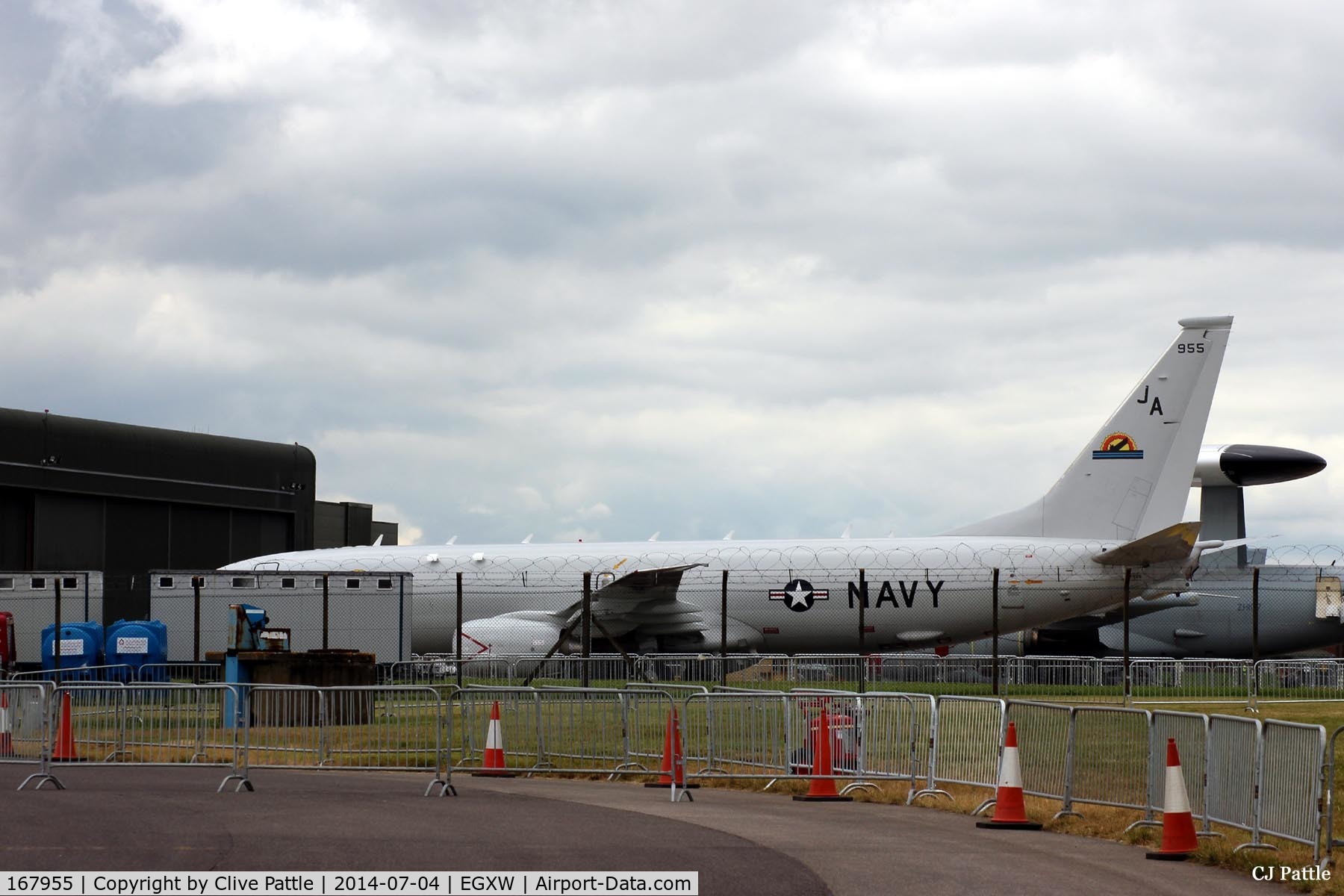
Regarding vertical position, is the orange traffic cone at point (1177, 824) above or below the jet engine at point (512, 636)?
below

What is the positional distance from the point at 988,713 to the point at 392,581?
63.2 feet

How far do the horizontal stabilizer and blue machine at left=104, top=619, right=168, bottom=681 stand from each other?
19030 millimetres

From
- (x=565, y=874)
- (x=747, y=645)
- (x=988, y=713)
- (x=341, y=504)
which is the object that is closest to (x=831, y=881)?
(x=565, y=874)

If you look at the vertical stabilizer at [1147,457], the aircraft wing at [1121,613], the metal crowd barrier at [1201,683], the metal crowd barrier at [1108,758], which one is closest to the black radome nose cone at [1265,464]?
the aircraft wing at [1121,613]

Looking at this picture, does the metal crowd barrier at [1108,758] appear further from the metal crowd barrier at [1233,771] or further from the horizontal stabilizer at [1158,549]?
the horizontal stabilizer at [1158,549]

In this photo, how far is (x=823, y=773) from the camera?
547 inches

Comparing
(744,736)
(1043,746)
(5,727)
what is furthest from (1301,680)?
(5,727)

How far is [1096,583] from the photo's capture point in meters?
32.5

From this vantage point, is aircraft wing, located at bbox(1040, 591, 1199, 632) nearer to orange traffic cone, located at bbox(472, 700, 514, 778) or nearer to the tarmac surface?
orange traffic cone, located at bbox(472, 700, 514, 778)

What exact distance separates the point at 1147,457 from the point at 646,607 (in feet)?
37.8

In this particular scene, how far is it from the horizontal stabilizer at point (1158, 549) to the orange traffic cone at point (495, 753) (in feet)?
58.2

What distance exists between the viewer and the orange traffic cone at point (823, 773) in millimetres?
13812

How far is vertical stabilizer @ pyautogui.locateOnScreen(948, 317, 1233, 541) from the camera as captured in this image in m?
33.1

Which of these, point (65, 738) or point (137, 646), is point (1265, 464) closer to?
point (137, 646)
